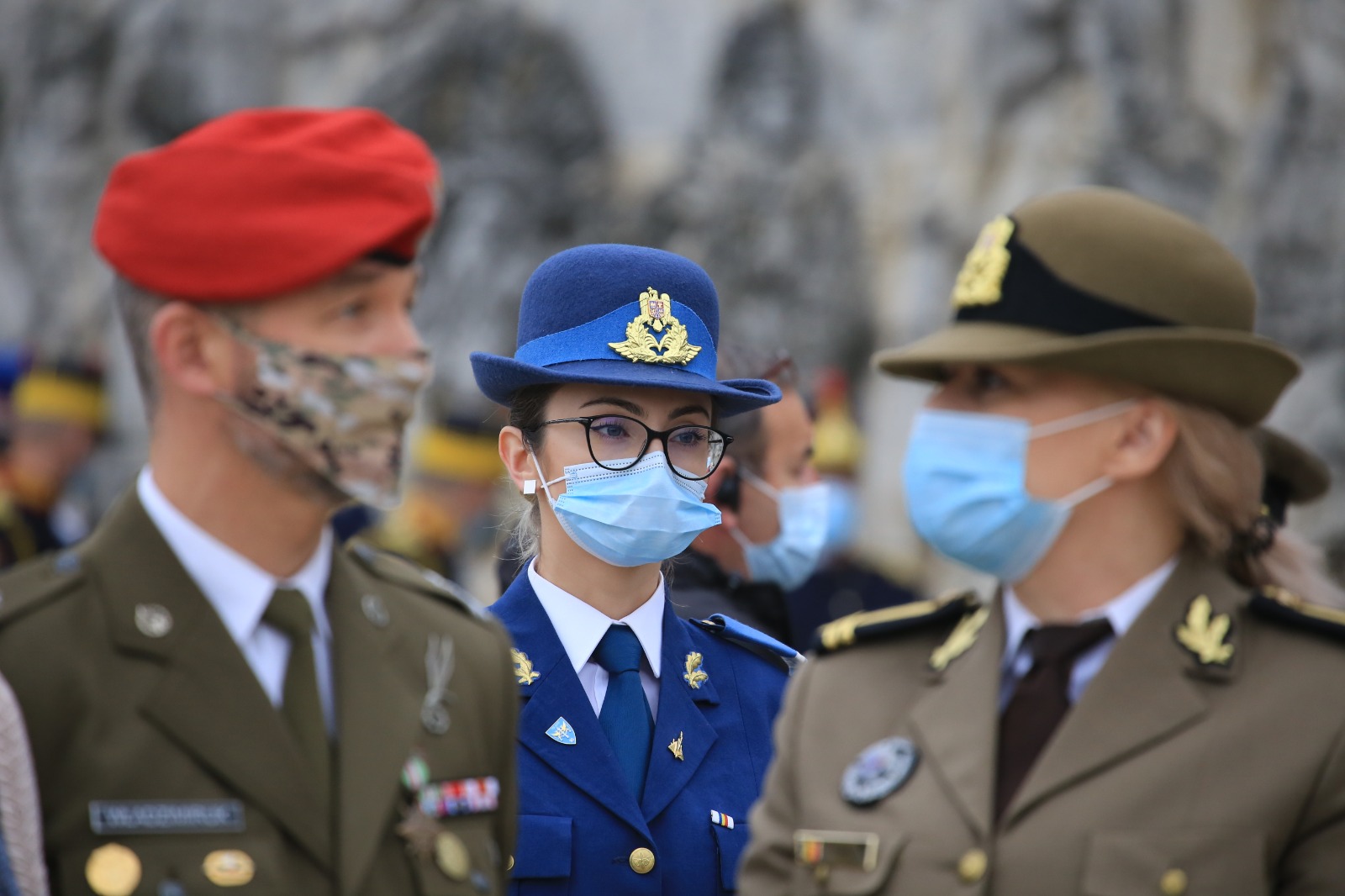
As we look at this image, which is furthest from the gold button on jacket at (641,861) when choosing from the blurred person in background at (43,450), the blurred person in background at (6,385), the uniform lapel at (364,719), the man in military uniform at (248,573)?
the blurred person in background at (6,385)

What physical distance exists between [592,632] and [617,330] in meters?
0.67

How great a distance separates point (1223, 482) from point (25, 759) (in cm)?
181

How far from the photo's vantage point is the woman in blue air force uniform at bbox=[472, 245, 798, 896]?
321 cm

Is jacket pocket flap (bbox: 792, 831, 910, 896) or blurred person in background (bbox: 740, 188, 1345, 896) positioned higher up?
blurred person in background (bbox: 740, 188, 1345, 896)

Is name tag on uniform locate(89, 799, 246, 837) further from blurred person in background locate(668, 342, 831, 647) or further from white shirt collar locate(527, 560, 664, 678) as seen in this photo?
blurred person in background locate(668, 342, 831, 647)

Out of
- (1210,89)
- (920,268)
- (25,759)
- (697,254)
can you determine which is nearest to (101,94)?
(697,254)

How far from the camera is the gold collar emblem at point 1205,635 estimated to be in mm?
2428

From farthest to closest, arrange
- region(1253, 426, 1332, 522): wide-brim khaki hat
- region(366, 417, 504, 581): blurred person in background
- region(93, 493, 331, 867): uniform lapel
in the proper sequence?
region(366, 417, 504, 581): blurred person in background → region(1253, 426, 1332, 522): wide-brim khaki hat → region(93, 493, 331, 867): uniform lapel

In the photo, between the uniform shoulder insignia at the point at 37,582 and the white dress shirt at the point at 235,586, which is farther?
the white dress shirt at the point at 235,586

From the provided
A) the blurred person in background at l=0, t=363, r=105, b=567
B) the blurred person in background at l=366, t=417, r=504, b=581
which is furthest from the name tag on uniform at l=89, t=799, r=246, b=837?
the blurred person in background at l=0, t=363, r=105, b=567

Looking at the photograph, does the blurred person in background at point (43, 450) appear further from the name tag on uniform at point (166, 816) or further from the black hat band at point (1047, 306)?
the black hat band at point (1047, 306)

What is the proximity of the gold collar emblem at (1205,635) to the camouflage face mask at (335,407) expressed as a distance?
126 cm

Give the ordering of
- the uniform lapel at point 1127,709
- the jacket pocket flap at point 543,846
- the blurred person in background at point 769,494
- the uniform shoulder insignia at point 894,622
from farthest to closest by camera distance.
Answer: the blurred person in background at point 769,494, the jacket pocket flap at point 543,846, the uniform shoulder insignia at point 894,622, the uniform lapel at point 1127,709

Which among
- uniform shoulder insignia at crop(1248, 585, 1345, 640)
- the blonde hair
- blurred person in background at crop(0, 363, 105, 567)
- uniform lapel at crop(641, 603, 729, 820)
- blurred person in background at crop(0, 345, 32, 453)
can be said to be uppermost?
Answer: the blonde hair
